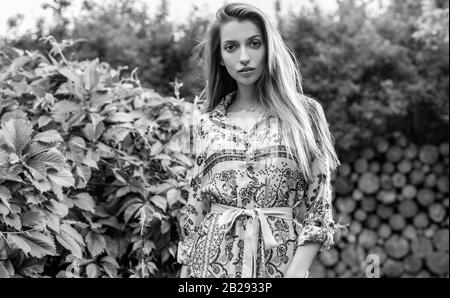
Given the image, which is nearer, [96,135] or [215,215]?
[215,215]

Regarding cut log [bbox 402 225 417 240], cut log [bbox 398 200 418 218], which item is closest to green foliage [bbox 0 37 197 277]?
cut log [bbox 398 200 418 218]

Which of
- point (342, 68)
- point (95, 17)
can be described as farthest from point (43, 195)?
point (95, 17)

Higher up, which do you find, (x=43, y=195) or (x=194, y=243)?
(x=43, y=195)

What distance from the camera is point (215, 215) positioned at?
2078 millimetres

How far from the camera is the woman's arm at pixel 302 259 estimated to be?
1.95 m

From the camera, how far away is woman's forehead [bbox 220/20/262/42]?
2064mm

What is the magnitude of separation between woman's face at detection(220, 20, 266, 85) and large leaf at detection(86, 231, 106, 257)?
1048 millimetres

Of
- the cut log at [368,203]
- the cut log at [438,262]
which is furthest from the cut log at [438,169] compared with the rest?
the cut log at [438,262]

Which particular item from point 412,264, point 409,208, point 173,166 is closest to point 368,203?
point 409,208

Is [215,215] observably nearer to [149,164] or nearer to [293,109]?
[293,109]

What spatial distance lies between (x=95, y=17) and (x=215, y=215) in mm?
4933

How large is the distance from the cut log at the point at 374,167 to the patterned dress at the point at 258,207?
4.40m

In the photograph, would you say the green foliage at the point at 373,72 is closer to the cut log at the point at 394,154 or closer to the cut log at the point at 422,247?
the cut log at the point at 394,154

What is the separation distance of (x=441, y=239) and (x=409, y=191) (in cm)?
51
